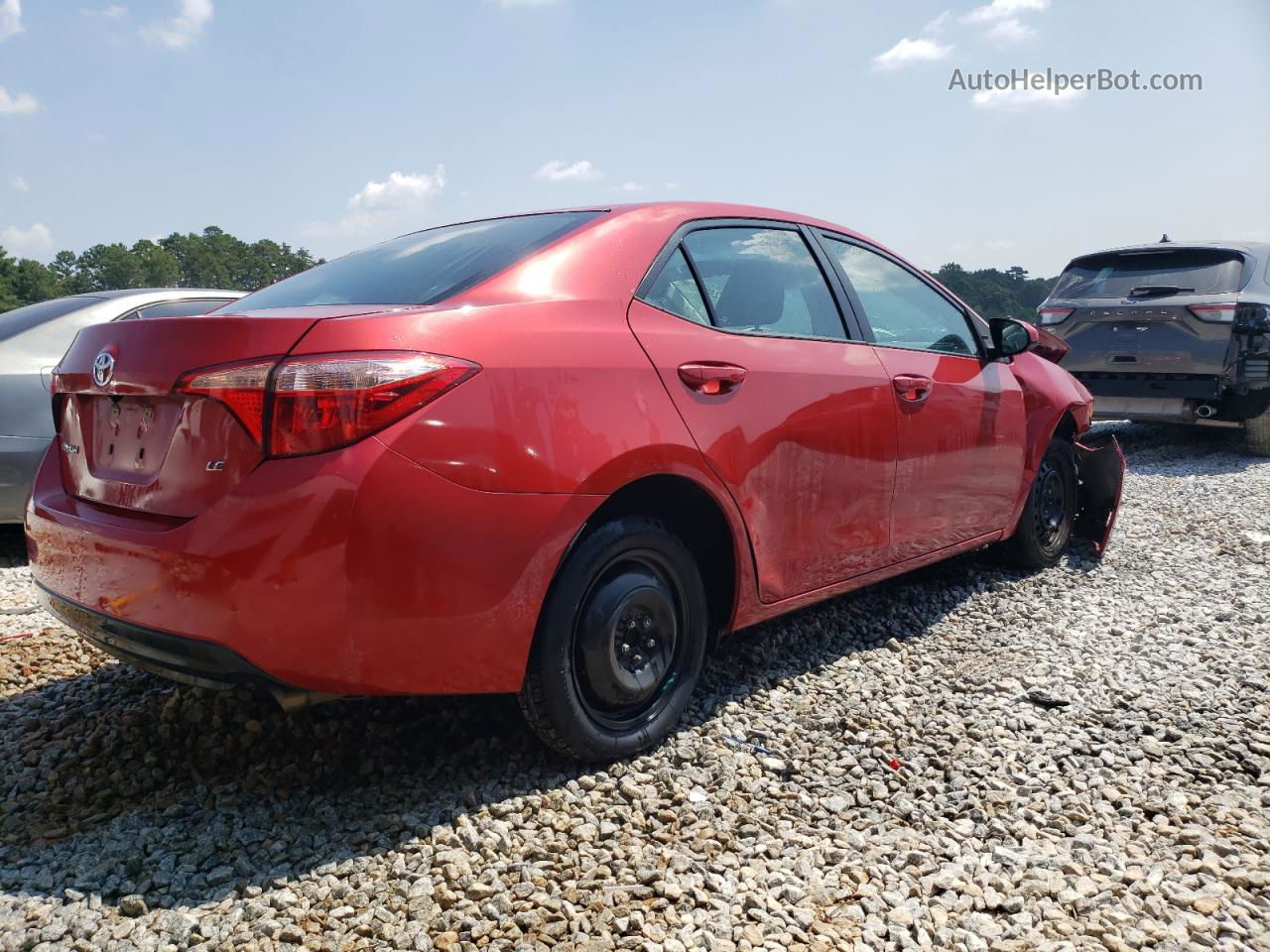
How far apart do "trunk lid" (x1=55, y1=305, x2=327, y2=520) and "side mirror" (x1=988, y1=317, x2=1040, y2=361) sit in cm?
302

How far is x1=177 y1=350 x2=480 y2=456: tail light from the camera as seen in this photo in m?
2.11

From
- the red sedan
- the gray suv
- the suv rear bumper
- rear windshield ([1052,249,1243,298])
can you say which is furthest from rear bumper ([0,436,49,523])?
rear windshield ([1052,249,1243,298])

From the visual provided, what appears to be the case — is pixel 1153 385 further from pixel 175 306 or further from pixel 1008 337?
pixel 175 306

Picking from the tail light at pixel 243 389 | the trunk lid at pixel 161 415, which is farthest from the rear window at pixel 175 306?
the tail light at pixel 243 389

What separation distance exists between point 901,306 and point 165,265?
113064 mm

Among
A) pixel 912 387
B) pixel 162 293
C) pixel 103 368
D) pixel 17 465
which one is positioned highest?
pixel 162 293

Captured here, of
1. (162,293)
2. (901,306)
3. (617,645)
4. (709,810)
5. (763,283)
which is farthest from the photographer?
(162,293)

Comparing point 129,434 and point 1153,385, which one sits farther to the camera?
point 1153,385

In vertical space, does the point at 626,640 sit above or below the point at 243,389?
below

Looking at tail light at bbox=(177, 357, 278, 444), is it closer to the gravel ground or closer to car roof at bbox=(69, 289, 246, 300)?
the gravel ground

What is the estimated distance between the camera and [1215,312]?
826 centimetres

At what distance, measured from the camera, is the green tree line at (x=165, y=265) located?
290 ft

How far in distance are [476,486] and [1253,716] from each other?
263 cm

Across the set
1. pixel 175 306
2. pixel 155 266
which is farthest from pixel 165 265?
pixel 175 306
